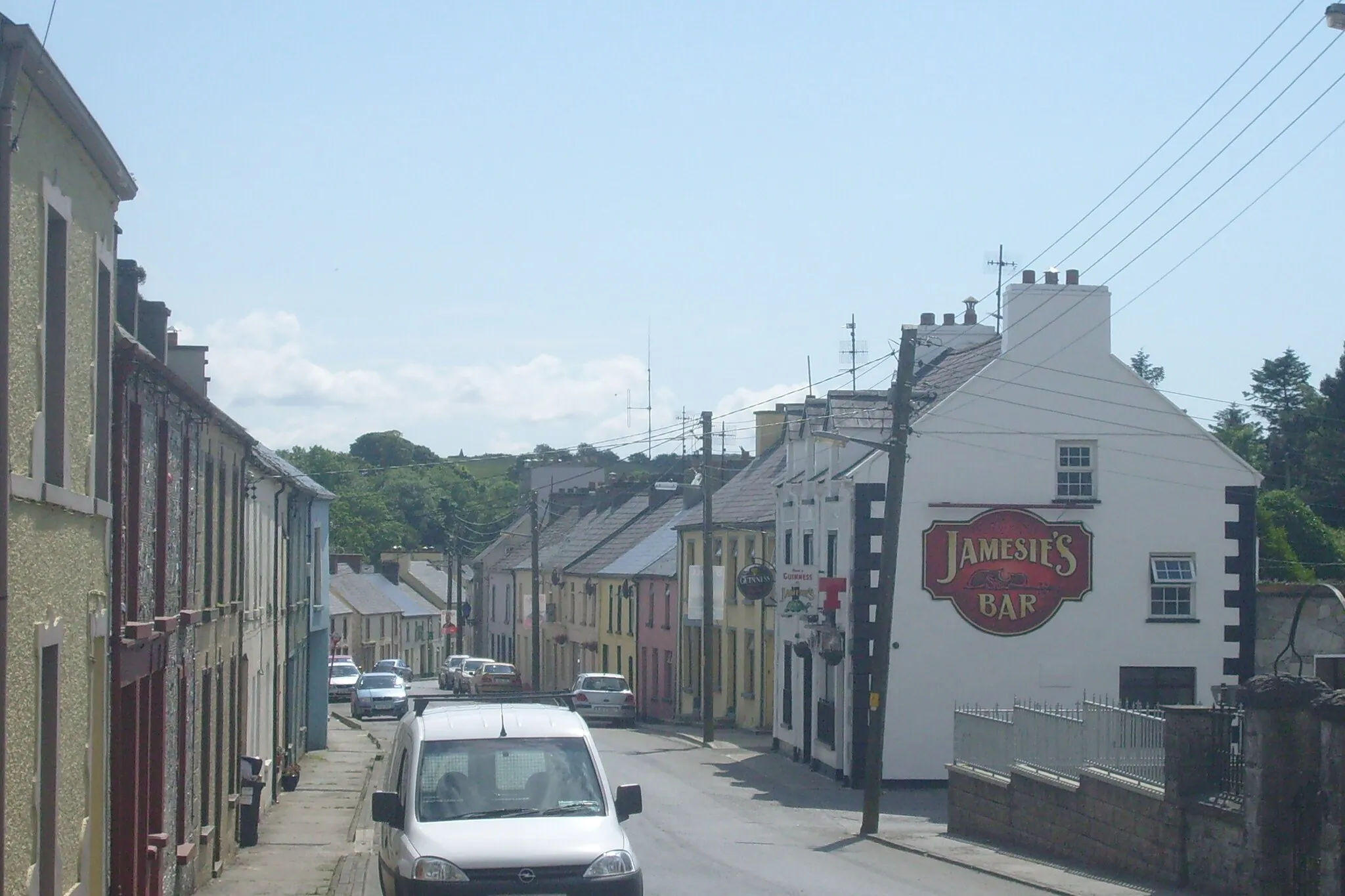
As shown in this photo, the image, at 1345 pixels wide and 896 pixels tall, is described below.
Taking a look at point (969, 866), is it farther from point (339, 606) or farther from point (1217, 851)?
point (339, 606)

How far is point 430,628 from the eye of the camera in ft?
354

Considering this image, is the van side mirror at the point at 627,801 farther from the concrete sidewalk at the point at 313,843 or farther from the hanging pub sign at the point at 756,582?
the hanging pub sign at the point at 756,582

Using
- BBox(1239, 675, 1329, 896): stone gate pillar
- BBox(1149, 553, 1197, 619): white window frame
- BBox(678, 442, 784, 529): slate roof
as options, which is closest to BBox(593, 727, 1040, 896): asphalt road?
BBox(1239, 675, 1329, 896): stone gate pillar

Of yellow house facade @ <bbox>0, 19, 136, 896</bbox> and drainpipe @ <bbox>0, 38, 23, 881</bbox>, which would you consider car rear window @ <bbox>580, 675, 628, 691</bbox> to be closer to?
yellow house facade @ <bbox>0, 19, 136, 896</bbox>

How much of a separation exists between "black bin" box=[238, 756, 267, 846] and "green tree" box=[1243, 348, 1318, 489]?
5369 cm

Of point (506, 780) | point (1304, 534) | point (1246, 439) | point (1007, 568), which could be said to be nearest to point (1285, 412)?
point (1246, 439)

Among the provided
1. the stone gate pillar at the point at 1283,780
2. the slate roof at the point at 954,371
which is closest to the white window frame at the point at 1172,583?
the slate roof at the point at 954,371

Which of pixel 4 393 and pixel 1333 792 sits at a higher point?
pixel 4 393

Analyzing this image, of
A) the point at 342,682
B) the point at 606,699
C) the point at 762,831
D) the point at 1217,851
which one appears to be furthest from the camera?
the point at 342,682

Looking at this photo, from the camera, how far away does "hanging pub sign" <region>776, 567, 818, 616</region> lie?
3272cm

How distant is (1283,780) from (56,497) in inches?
446

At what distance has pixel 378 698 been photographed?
179 ft

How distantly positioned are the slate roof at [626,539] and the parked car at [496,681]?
272 inches

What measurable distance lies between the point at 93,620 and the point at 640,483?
61850 mm
